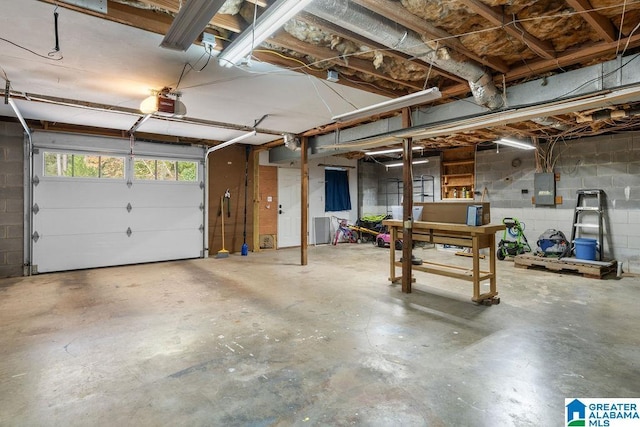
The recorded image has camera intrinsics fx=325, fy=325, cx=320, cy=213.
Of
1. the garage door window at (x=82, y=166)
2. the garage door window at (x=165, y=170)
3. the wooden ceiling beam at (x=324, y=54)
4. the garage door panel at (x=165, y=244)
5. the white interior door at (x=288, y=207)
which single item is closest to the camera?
the wooden ceiling beam at (x=324, y=54)

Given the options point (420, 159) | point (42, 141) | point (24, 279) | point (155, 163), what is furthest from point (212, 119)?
point (420, 159)

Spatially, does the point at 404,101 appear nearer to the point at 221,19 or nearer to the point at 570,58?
the point at 570,58

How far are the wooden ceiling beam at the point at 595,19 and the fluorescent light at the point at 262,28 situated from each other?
182 centimetres

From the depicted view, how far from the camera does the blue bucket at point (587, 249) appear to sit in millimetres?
5684

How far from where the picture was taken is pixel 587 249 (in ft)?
18.7

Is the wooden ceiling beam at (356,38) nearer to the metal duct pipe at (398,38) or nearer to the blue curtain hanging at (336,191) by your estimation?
the metal duct pipe at (398,38)

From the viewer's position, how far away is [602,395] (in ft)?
A: 6.73

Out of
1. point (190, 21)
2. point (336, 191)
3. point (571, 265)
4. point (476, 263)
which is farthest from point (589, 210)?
point (190, 21)

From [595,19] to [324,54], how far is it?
202 centimetres

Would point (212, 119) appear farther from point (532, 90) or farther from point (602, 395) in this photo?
point (602, 395)

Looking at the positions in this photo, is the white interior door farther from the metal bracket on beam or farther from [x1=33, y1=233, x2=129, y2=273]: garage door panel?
the metal bracket on beam

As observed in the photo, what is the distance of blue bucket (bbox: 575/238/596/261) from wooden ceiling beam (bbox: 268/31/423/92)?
4.71 meters

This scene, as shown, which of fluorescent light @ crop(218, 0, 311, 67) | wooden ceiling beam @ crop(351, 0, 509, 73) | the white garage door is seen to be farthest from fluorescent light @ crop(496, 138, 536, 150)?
the white garage door

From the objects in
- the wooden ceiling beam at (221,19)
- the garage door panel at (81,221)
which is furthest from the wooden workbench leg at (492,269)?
the garage door panel at (81,221)
